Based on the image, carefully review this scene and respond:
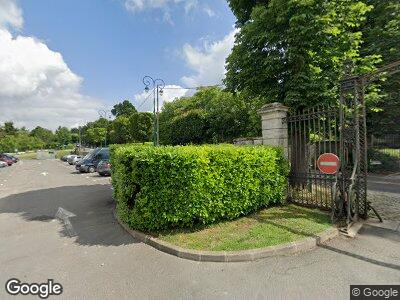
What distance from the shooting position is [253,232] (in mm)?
5922

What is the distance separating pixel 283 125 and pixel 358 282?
4.89 meters

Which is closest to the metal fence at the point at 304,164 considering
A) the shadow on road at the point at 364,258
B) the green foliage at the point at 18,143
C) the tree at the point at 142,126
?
the shadow on road at the point at 364,258

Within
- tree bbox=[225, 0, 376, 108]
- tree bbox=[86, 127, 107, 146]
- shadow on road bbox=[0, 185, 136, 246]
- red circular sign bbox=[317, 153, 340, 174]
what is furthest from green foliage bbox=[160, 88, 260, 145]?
tree bbox=[86, 127, 107, 146]

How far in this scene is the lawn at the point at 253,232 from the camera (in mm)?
5379

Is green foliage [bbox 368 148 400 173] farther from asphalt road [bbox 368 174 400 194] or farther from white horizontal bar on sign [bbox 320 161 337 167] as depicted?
white horizontal bar on sign [bbox 320 161 337 167]

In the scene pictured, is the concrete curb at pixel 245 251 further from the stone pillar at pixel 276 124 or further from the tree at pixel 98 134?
the tree at pixel 98 134

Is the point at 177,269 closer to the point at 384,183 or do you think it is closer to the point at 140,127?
the point at 384,183

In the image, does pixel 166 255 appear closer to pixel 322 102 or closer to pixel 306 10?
pixel 322 102

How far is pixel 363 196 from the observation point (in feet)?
22.3

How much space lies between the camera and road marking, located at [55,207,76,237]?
7.18 metres

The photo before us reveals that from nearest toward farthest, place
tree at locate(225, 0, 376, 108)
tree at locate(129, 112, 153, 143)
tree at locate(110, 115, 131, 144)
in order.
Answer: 1. tree at locate(225, 0, 376, 108)
2. tree at locate(129, 112, 153, 143)
3. tree at locate(110, 115, 131, 144)

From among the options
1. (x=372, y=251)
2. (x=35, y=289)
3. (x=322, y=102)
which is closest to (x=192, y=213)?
(x=35, y=289)

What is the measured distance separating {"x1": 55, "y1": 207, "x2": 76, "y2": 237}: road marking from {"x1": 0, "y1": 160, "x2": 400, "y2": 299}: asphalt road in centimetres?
25

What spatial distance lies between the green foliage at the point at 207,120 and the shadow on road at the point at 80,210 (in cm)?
1027
